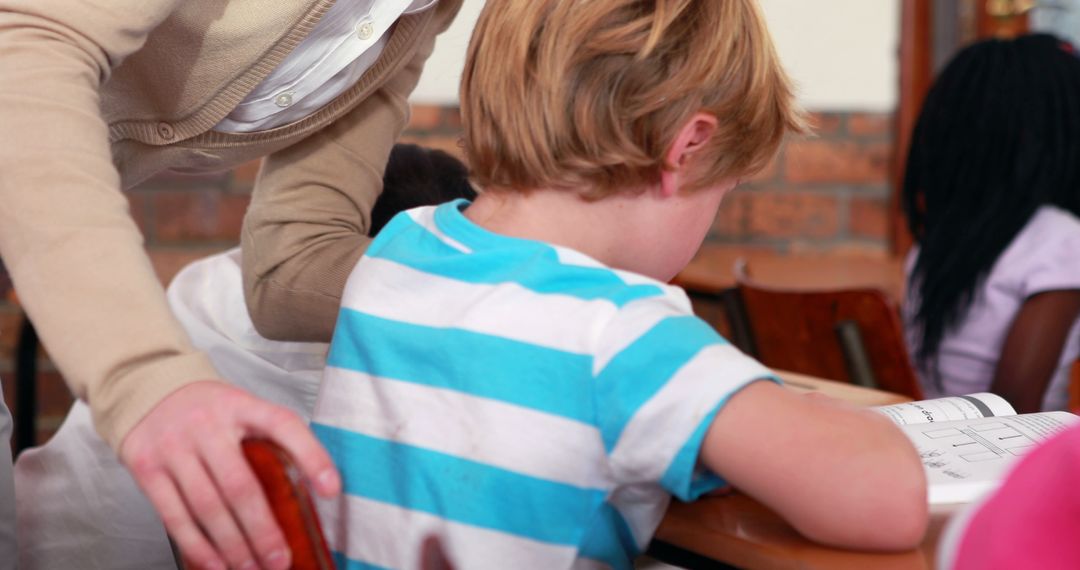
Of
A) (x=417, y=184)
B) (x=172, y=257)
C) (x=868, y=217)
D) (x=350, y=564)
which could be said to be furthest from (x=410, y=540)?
(x=868, y=217)

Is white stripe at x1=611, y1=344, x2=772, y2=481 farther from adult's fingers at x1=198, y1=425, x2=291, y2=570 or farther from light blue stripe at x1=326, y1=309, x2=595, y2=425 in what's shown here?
adult's fingers at x1=198, y1=425, x2=291, y2=570

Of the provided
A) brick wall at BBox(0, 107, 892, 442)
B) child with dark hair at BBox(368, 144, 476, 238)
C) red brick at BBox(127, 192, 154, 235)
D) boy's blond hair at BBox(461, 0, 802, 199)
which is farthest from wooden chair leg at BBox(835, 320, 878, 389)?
red brick at BBox(127, 192, 154, 235)

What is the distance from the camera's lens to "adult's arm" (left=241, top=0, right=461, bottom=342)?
1030 millimetres

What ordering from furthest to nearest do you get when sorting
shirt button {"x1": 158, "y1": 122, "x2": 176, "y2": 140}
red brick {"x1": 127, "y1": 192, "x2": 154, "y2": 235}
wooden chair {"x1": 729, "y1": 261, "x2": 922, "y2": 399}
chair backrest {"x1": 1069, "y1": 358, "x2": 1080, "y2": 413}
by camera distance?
1. red brick {"x1": 127, "y1": 192, "x2": 154, "y2": 235}
2. wooden chair {"x1": 729, "y1": 261, "x2": 922, "y2": 399}
3. chair backrest {"x1": 1069, "y1": 358, "x2": 1080, "y2": 413}
4. shirt button {"x1": 158, "y1": 122, "x2": 176, "y2": 140}

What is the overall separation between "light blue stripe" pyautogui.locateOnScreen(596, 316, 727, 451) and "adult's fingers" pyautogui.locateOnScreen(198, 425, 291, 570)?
0.62 ft

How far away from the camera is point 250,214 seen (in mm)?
1098

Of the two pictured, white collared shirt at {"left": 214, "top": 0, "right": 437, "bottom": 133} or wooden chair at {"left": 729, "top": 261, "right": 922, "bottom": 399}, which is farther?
wooden chair at {"left": 729, "top": 261, "right": 922, "bottom": 399}

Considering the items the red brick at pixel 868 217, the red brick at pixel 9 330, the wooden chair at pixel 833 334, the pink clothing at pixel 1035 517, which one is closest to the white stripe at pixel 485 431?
the pink clothing at pixel 1035 517

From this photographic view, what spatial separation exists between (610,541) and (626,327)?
145mm

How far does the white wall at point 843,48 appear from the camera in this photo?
2.47 meters

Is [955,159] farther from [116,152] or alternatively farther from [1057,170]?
[116,152]

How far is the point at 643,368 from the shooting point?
0.65 m

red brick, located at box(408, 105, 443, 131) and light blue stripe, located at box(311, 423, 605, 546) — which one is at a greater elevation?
light blue stripe, located at box(311, 423, 605, 546)

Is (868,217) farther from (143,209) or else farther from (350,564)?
(350,564)
